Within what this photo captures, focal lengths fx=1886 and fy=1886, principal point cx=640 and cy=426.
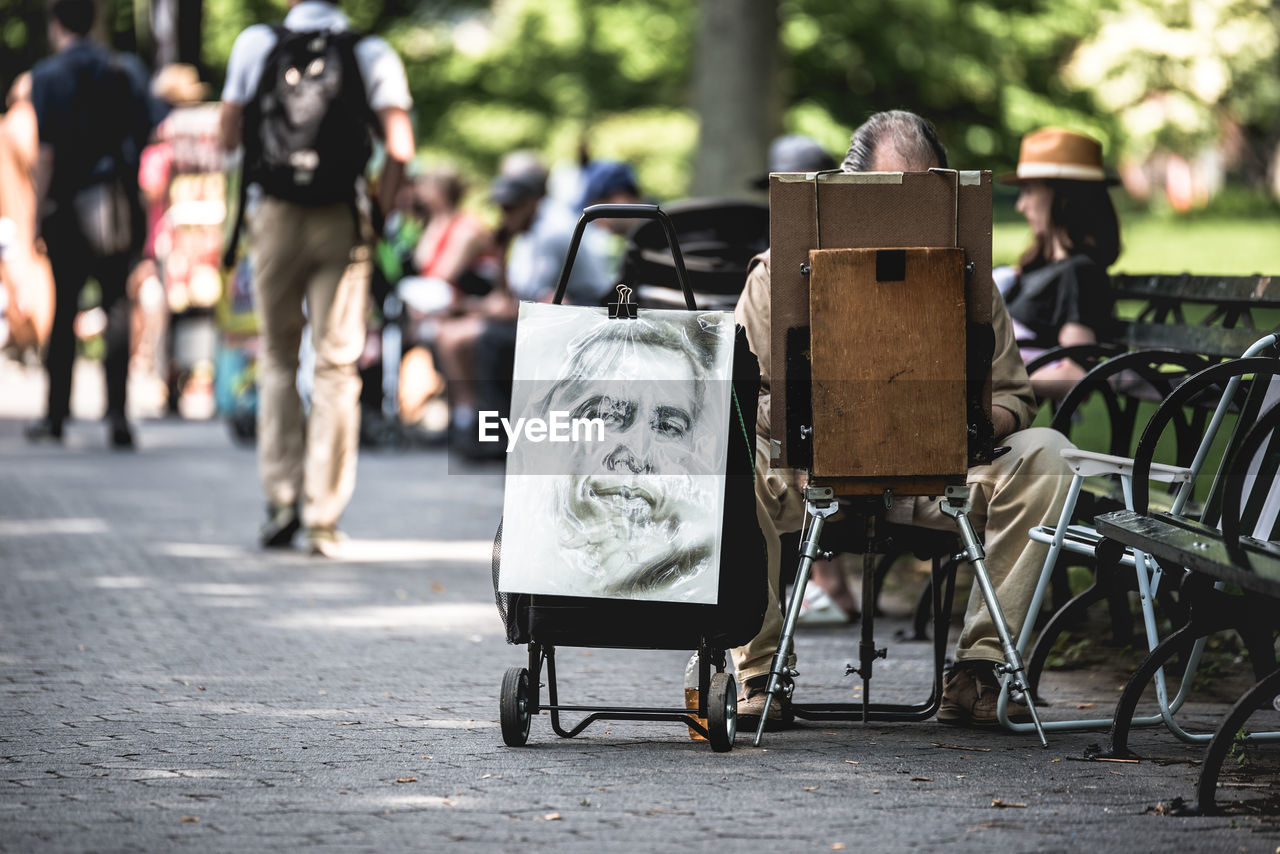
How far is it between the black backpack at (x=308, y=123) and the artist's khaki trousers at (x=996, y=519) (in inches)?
154

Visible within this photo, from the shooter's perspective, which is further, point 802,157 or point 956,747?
point 802,157

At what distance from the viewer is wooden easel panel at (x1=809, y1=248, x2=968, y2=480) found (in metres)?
4.86

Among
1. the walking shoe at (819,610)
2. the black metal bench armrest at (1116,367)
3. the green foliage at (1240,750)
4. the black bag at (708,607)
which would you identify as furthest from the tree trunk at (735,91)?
the green foliage at (1240,750)

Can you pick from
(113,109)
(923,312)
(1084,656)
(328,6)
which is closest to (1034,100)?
(113,109)

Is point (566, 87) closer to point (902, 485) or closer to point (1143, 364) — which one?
point (1143, 364)

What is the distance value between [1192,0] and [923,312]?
29.6 m

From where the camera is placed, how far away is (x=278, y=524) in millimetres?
9070

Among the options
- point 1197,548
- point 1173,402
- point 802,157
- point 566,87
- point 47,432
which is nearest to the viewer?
point 1197,548

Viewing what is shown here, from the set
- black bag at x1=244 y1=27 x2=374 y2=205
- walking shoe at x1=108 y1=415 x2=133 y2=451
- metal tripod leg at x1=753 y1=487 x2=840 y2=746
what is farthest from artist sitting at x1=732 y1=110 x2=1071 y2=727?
walking shoe at x1=108 y1=415 x2=133 y2=451

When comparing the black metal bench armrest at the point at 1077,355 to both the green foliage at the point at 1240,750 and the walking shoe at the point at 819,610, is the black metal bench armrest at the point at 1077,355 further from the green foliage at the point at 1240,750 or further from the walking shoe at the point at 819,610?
the green foliage at the point at 1240,750

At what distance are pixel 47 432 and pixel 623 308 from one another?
1006cm

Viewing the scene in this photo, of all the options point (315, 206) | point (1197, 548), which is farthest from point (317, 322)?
point (1197, 548)

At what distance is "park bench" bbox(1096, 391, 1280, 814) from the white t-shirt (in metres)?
4.76

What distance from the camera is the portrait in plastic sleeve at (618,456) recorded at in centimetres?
486
